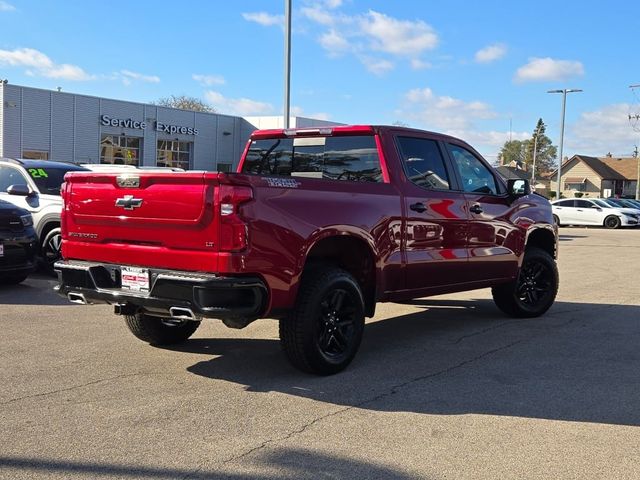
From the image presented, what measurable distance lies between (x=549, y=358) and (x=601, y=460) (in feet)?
7.63

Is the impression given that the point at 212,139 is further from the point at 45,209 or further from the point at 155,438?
the point at 155,438

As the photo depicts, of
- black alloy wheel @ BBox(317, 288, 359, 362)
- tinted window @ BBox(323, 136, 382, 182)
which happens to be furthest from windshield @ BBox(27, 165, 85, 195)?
black alloy wheel @ BBox(317, 288, 359, 362)

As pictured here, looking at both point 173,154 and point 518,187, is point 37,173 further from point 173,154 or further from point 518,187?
point 173,154

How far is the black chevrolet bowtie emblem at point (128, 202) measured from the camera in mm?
4871

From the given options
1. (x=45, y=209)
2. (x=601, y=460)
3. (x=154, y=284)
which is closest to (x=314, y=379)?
(x=154, y=284)

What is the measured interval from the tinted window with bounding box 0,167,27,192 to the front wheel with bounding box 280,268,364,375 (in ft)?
24.4

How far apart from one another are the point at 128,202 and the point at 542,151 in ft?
470

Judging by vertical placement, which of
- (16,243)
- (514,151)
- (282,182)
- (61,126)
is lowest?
(16,243)

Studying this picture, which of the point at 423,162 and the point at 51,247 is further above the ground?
the point at 423,162

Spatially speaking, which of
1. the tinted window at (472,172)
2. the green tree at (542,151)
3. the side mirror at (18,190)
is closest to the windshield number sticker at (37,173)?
the side mirror at (18,190)

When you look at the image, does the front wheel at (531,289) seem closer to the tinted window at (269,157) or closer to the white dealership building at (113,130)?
the tinted window at (269,157)

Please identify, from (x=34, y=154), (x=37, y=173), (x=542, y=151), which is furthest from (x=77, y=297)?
(x=542, y=151)

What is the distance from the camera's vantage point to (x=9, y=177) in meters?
10.9

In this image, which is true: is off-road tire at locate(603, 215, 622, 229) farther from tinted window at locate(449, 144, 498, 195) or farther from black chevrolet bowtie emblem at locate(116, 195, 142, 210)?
black chevrolet bowtie emblem at locate(116, 195, 142, 210)
